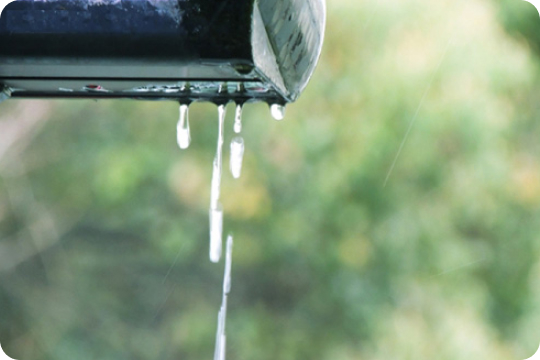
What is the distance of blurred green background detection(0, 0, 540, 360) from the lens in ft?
14.1

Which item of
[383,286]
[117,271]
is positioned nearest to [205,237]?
[117,271]

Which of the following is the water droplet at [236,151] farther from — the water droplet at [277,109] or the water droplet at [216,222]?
the water droplet at [277,109]

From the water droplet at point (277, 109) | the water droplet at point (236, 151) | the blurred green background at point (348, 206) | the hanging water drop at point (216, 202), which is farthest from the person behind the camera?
the blurred green background at point (348, 206)

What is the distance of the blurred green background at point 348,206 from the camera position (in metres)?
4.30

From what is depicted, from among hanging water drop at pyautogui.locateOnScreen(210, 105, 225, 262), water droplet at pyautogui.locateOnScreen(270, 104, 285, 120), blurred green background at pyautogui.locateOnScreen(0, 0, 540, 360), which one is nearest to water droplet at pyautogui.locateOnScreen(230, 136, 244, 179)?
hanging water drop at pyautogui.locateOnScreen(210, 105, 225, 262)

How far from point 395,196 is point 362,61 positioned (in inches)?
31.2

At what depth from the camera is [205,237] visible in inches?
179

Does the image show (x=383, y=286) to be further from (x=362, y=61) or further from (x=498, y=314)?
(x=362, y=61)

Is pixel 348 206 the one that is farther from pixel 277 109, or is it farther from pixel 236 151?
pixel 277 109

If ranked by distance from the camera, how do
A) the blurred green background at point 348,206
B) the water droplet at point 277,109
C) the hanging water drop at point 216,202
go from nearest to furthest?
1. the water droplet at point 277,109
2. the hanging water drop at point 216,202
3. the blurred green background at point 348,206

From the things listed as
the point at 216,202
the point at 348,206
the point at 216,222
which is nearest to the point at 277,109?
the point at 216,202

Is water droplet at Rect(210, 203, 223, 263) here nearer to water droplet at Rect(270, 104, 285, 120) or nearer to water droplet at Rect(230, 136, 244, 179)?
water droplet at Rect(230, 136, 244, 179)

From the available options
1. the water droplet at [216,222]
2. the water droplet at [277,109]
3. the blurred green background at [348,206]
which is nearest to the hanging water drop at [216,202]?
the water droplet at [216,222]

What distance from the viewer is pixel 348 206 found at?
4.37 m
